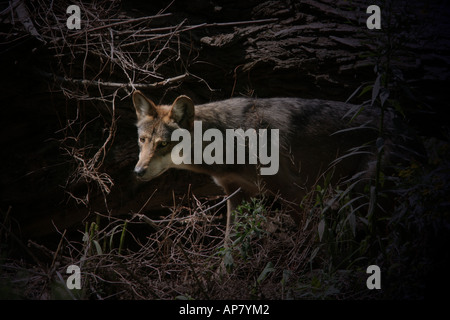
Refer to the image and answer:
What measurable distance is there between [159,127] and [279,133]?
1.43m

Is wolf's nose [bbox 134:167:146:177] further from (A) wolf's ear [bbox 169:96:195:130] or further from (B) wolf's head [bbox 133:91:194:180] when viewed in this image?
(A) wolf's ear [bbox 169:96:195:130]

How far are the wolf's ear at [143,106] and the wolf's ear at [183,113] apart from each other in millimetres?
226

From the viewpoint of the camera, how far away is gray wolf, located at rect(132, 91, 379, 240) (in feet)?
14.4

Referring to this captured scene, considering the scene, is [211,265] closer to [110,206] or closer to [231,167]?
[231,167]

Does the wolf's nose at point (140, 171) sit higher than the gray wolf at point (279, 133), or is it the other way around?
the gray wolf at point (279, 133)

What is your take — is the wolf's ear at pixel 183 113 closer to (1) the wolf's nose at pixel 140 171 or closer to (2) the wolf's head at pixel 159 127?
(2) the wolf's head at pixel 159 127

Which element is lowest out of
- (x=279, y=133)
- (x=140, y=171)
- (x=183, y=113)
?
(x=140, y=171)

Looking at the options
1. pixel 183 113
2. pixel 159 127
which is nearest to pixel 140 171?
pixel 159 127

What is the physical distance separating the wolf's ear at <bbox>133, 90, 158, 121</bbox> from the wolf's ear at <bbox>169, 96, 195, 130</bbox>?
0.74 feet

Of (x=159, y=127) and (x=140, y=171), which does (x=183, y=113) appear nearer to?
(x=159, y=127)

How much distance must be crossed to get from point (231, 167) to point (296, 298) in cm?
183

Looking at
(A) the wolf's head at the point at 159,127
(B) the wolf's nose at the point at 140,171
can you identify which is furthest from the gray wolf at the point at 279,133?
(B) the wolf's nose at the point at 140,171

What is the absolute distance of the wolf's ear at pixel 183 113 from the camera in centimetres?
427

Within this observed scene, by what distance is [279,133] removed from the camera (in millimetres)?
4742
